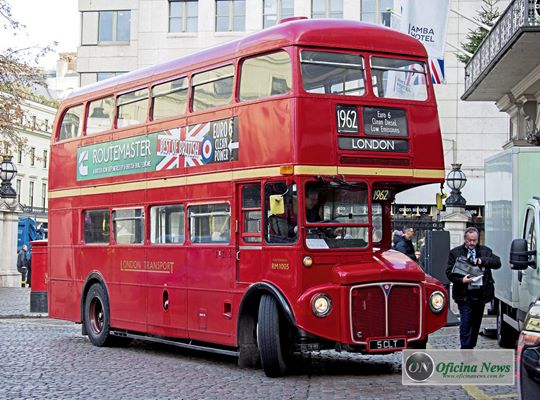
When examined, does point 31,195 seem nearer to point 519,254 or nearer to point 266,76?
point 266,76

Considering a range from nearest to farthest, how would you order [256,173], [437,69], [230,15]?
[256,173]
[437,69]
[230,15]

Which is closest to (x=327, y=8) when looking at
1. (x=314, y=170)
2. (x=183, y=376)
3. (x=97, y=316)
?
(x=97, y=316)

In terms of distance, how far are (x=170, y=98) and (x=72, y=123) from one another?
147 inches

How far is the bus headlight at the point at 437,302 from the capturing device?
A: 13.1m

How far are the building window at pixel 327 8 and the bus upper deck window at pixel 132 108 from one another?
34270mm

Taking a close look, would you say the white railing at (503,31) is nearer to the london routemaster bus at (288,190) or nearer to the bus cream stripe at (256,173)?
the london routemaster bus at (288,190)

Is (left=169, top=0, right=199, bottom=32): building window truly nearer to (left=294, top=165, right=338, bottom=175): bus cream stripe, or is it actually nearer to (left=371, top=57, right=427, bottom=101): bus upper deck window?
(left=371, top=57, right=427, bottom=101): bus upper deck window

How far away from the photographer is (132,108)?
55.4 ft

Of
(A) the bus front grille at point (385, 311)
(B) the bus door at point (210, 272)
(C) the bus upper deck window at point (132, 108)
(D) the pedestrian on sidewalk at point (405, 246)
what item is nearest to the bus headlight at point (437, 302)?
(A) the bus front grille at point (385, 311)

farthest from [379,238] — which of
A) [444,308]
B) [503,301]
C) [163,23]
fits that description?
[163,23]

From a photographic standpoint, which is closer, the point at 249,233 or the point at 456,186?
the point at 249,233

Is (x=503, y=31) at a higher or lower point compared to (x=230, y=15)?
lower

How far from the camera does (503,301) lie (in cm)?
1680

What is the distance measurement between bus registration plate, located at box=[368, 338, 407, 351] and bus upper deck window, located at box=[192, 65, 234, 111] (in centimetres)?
383
